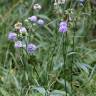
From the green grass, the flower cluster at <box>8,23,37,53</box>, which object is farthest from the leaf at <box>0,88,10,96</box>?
the flower cluster at <box>8,23,37,53</box>

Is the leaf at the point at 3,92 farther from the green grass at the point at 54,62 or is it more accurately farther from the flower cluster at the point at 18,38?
the flower cluster at the point at 18,38

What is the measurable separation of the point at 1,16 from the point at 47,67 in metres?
1.09

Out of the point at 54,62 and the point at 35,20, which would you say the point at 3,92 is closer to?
the point at 54,62

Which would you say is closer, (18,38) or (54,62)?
(18,38)

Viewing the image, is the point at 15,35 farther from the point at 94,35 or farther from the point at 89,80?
the point at 94,35

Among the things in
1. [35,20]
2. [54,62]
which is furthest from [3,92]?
[35,20]

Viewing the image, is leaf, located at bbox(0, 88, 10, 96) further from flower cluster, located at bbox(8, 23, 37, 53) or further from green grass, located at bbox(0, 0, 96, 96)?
flower cluster, located at bbox(8, 23, 37, 53)

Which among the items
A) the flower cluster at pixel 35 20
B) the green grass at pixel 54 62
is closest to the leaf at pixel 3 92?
the green grass at pixel 54 62

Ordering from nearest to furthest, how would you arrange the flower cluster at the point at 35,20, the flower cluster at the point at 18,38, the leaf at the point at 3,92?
the flower cluster at the point at 18,38
the flower cluster at the point at 35,20
the leaf at the point at 3,92

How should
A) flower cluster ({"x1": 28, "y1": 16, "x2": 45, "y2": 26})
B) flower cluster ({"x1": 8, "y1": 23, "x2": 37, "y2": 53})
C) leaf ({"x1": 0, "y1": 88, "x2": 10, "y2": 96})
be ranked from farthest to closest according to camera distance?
leaf ({"x1": 0, "y1": 88, "x2": 10, "y2": 96}) < flower cluster ({"x1": 28, "y1": 16, "x2": 45, "y2": 26}) < flower cluster ({"x1": 8, "y1": 23, "x2": 37, "y2": 53})

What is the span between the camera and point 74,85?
111 inches

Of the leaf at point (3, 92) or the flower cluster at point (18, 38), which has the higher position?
the flower cluster at point (18, 38)

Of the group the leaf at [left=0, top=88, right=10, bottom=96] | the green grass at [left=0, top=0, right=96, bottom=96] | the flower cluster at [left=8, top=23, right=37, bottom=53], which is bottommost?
the leaf at [left=0, top=88, right=10, bottom=96]

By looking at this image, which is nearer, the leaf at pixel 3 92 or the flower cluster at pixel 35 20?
the flower cluster at pixel 35 20
